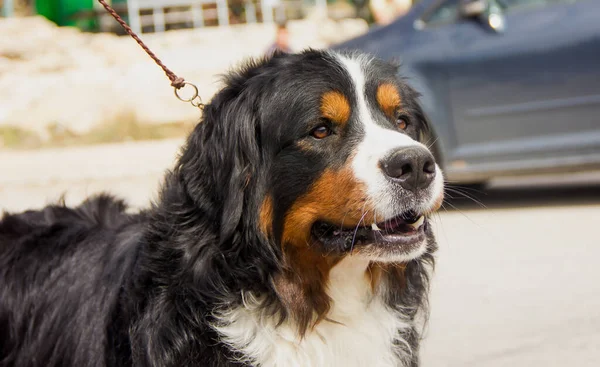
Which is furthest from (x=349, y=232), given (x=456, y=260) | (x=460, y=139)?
(x=460, y=139)

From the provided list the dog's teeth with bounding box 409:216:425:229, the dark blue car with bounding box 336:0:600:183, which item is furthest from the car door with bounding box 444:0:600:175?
Result: the dog's teeth with bounding box 409:216:425:229

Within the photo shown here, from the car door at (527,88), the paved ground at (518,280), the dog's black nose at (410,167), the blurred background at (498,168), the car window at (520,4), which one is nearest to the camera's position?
the dog's black nose at (410,167)

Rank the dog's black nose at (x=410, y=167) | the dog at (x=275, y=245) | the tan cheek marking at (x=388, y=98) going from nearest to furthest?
the dog's black nose at (x=410, y=167) < the dog at (x=275, y=245) < the tan cheek marking at (x=388, y=98)

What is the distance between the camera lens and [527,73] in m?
7.63

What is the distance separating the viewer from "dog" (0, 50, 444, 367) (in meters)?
3.26

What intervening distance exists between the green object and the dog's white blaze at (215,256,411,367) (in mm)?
27487

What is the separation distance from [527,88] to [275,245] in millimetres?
4918

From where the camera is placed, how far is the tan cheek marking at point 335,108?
3.39 metres

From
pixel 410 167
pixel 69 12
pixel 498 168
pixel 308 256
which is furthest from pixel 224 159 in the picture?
pixel 69 12

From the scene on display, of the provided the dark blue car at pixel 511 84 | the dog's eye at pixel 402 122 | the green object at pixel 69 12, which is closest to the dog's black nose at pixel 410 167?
the dog's eye at pixel 402 122

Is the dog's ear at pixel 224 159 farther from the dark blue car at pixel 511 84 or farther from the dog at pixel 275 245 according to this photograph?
the dark blue car at pixel 511 84

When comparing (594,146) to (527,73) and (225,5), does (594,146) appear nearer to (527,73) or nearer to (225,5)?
(527,73)

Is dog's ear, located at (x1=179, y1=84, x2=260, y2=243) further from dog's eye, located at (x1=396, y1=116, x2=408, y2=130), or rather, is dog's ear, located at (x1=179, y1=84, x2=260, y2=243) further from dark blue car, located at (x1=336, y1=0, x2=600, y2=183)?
dark blue car, located at (x1=336, y1=0, x2=600, y2=183)

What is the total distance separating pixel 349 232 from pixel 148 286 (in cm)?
80
